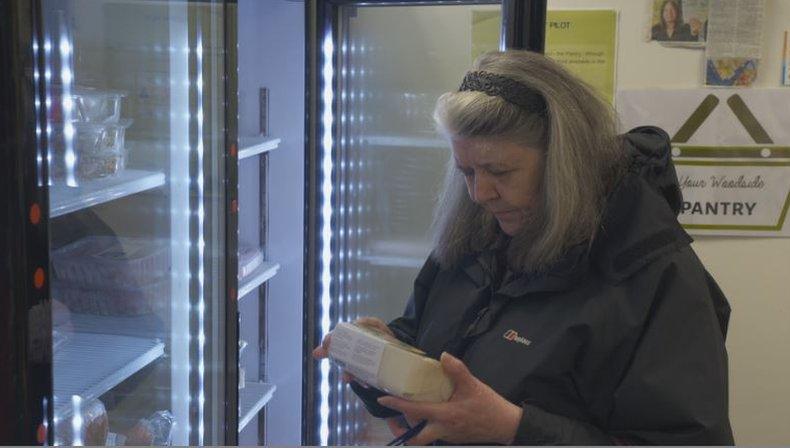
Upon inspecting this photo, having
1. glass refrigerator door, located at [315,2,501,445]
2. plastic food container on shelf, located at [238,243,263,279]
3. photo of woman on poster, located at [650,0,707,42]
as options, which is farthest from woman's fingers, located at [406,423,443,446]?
photo of woman on poster, located at [650,0,707,42]

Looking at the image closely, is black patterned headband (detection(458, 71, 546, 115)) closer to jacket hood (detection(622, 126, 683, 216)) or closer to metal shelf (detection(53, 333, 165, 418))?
jacket hood (detection(622, 126, 683, 216))

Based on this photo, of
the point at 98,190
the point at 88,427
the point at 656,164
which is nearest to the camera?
the point at 656,164

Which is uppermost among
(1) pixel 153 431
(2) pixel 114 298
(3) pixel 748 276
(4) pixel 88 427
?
(2) pixel 114 298

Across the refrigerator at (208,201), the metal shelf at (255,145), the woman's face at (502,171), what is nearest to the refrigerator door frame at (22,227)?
the refrigerator at (208,201)

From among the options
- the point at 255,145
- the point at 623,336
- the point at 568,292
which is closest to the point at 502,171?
the point at 568,292

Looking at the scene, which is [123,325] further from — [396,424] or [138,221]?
[396,424]

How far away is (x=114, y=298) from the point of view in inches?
92.8

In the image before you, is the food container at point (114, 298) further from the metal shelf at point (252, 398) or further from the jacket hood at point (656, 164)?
the jacket hood at point (656, 164)

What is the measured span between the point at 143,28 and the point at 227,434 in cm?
105

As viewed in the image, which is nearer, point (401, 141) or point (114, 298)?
point (114, 298)

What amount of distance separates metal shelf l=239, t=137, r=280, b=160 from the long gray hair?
1.28 meters

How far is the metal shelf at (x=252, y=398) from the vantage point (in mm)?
3150

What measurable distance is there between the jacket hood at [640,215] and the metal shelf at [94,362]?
42.6 inches

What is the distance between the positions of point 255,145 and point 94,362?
3.22 feet
